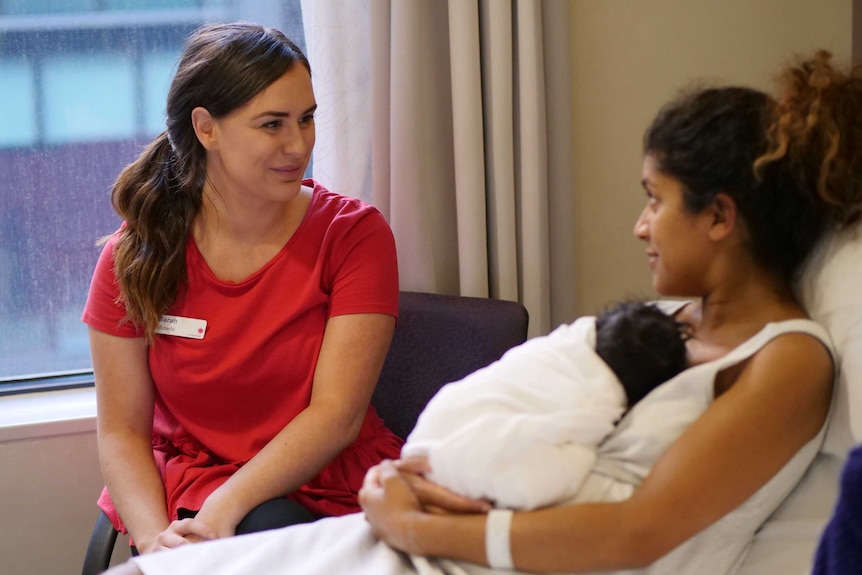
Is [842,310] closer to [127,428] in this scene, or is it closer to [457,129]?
[457,129]

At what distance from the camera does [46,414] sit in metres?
2.34

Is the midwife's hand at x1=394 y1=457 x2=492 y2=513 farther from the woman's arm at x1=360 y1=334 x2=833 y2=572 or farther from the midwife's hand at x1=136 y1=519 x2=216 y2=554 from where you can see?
the midwife's hand at x1=136 y1=519 x2=216 y2=554

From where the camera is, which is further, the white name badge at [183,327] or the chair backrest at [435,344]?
the chair backrest at [435,344]

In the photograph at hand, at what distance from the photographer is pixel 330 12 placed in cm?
219

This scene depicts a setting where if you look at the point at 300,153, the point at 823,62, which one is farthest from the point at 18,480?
the point at 823,62

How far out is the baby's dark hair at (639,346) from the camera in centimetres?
133

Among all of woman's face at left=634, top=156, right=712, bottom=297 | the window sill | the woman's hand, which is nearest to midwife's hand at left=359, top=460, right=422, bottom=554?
the woman's hand

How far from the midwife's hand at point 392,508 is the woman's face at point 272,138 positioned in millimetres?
Result: 690

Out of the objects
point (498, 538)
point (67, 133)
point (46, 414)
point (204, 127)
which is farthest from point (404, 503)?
point (67, 133)

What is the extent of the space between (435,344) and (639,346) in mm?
820

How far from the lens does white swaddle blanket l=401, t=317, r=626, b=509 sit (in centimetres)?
128

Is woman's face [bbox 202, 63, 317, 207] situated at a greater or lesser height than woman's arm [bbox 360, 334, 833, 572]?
greater

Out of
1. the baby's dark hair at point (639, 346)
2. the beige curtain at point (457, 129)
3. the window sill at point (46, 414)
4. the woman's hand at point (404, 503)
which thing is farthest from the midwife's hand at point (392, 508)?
the window sill at point (46, 414)

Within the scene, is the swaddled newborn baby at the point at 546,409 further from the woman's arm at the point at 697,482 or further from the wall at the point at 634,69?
the wall at the point at 634,69
